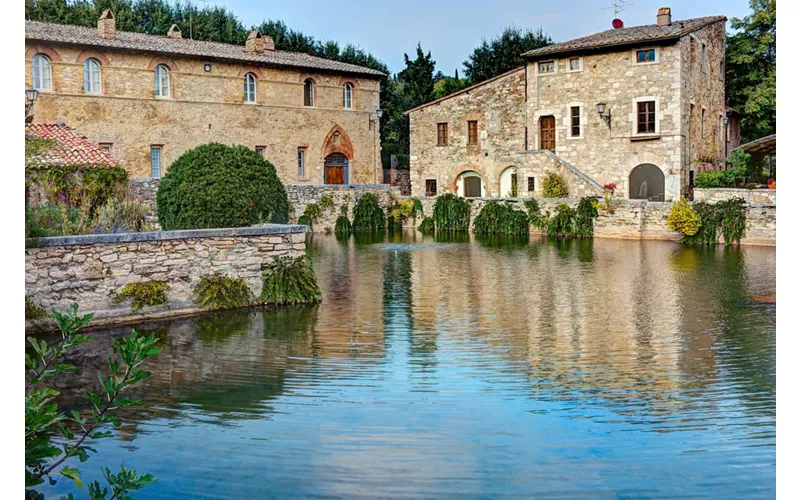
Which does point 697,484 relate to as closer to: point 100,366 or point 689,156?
point 100,366

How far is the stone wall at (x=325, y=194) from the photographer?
2466 cm

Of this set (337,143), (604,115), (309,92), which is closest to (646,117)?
(604,115)

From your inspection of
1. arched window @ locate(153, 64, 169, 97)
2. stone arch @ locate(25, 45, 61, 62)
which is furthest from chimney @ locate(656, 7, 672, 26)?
stone arch @ locate(25, 45, 61, 62)

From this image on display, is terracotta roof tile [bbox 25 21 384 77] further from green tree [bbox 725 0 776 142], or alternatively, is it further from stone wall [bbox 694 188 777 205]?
stone wall [bbox 694 188 777 205]

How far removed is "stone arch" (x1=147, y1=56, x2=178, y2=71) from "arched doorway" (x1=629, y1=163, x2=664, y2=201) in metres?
15.1

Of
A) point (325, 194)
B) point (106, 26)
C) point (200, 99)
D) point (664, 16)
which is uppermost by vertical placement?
point (664, 16)

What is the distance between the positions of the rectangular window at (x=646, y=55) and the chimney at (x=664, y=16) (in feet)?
6.49

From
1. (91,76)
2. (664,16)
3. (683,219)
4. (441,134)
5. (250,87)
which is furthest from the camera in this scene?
(441,134)

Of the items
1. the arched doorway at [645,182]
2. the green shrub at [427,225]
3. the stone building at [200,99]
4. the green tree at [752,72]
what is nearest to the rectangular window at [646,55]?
the green tree at [752,72]

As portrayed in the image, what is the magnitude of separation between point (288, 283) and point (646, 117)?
1713cm

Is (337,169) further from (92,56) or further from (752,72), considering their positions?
(752,72)

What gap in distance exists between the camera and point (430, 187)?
3061cm

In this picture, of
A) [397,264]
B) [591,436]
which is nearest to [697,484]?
[591,436]

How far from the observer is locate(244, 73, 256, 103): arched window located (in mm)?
28422
